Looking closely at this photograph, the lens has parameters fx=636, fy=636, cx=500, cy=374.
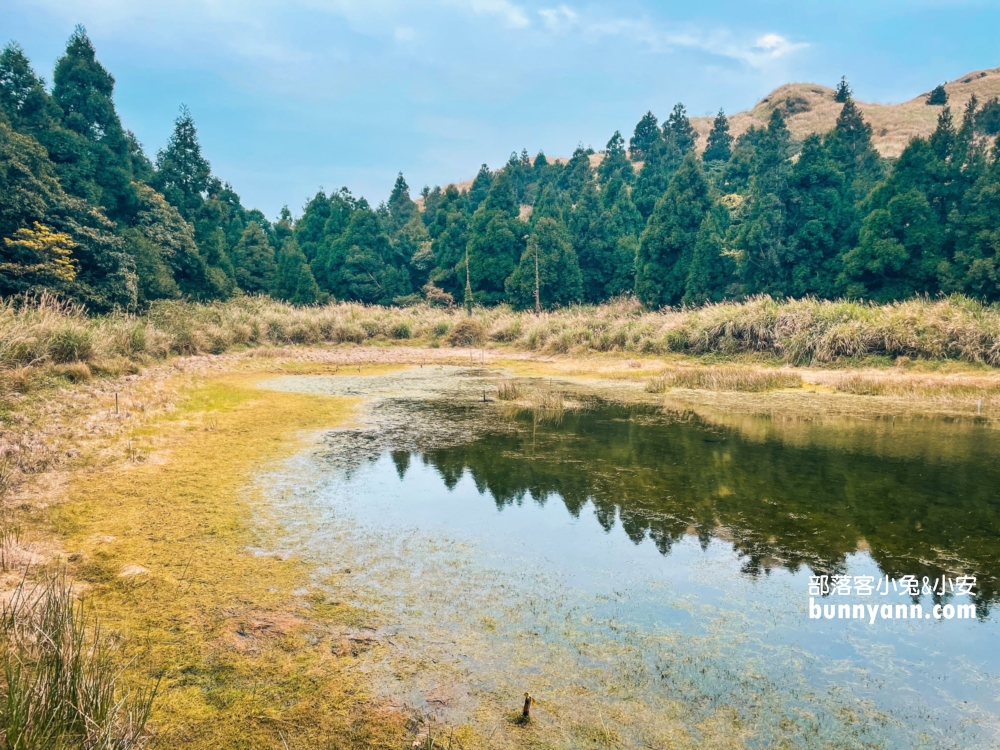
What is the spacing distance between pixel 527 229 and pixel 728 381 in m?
25.3

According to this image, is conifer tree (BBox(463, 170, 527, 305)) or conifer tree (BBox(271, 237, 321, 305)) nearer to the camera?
conifer tree (BBox(463, 170, 527, 305))

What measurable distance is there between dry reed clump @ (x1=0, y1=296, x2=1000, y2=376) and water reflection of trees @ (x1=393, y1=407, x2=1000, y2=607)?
678 centimetres

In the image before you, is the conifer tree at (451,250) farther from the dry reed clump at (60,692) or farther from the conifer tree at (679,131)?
the dry reed clump at (60,692)

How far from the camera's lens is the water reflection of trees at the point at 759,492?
174 inches

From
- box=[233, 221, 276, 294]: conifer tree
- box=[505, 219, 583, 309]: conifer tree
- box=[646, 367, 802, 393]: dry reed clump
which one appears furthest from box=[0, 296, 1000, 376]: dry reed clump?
box=[233, 221, 276, 294]: conifer tree

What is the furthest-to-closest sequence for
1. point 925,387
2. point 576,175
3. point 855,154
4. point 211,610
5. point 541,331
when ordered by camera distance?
point 576,175, point 855,154, point 541,331, point 925,387, point 211,610

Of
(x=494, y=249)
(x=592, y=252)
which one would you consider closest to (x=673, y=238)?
(x=592, y=252)

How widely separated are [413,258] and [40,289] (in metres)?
25.7

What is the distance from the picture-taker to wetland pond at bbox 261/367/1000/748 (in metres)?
2.66

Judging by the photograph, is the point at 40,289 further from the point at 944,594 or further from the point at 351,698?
the point at 944,594

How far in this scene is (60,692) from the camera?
229 cm

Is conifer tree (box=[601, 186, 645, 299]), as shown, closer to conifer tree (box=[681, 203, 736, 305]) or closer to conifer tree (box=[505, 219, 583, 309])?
conifer tree (box=[505, 219, 583, 309])

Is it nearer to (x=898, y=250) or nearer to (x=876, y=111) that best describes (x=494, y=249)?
(x=898, y=250)

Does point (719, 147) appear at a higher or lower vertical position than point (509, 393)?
higher
